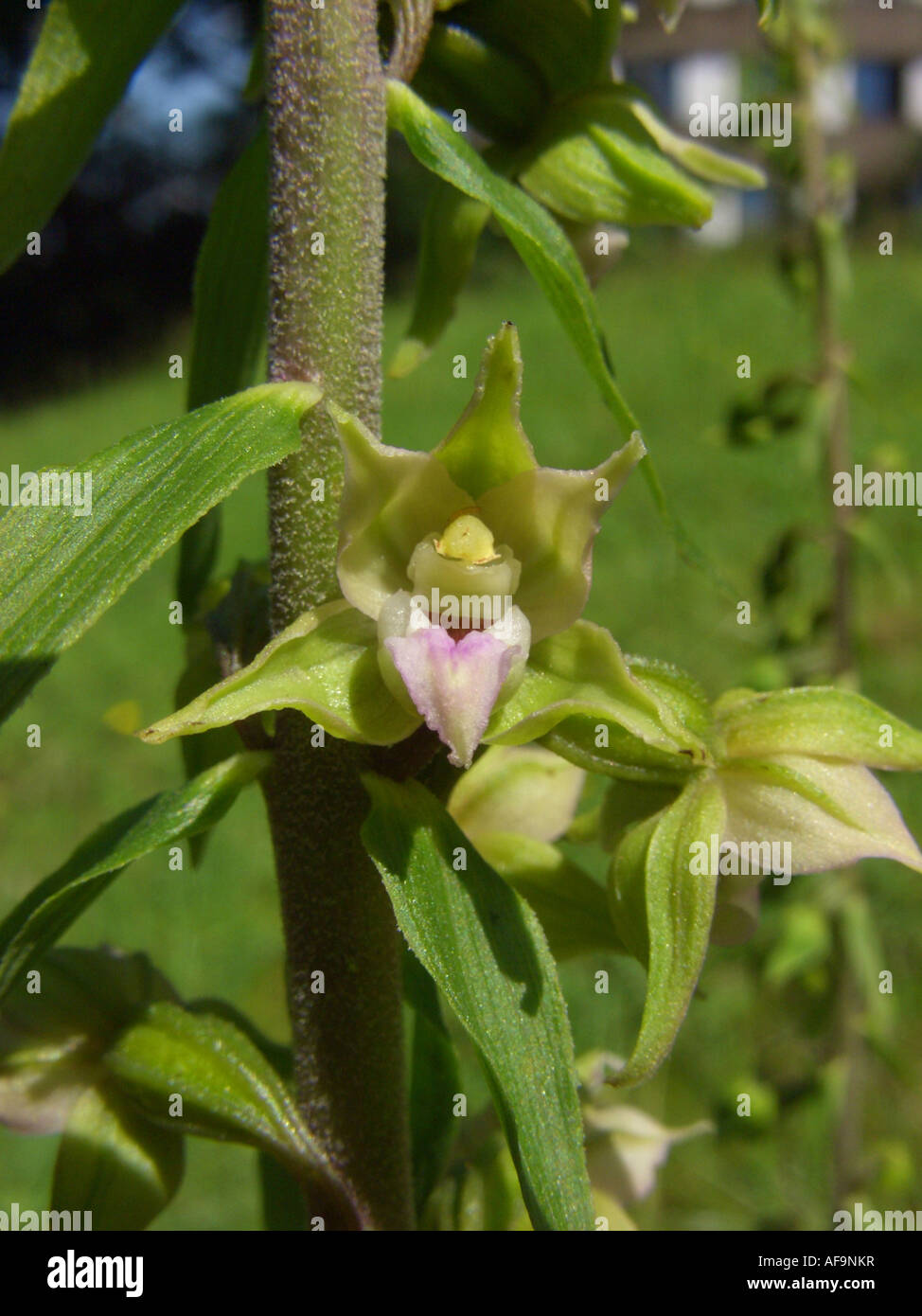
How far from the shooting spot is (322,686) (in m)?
0.92

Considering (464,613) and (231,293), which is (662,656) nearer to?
(231,293)

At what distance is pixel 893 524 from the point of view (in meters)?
6.17

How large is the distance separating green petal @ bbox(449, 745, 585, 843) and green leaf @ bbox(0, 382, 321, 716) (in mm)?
439

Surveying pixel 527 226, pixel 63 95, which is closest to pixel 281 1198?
pixel 527 226

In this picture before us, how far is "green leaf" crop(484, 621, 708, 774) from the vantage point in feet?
2.97

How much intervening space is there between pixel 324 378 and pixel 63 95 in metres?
0.42

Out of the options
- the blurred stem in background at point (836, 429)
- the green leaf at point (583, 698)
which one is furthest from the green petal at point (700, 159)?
the blurred stem in background at point (836, 429)

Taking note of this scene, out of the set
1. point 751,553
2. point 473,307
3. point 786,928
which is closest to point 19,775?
point 751,553

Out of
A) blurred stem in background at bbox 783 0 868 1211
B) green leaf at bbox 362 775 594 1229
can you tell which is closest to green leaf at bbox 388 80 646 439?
green leaf at bbox 362 775 594 1229

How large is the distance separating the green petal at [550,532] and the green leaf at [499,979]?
0.17 metres

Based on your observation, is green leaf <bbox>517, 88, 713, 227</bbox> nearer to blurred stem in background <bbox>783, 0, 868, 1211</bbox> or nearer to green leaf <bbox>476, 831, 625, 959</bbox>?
green leaf <bbox>476, 831, 625, 959</bbox>

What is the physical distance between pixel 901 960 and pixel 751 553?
275cm
